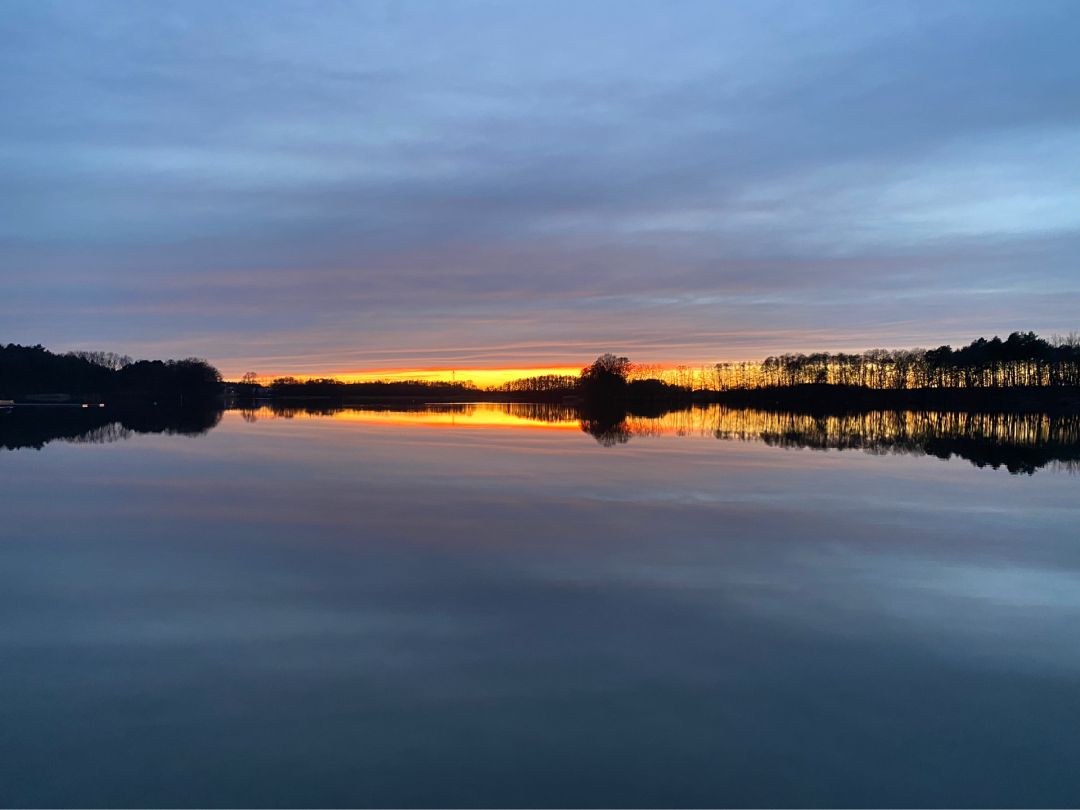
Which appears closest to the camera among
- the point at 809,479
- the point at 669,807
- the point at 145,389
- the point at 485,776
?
the point at 669,807

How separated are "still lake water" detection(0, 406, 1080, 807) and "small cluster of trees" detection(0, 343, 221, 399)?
101 m

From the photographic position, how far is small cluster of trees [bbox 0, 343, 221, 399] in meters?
102

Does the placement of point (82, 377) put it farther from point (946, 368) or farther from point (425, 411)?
point (946, 368)

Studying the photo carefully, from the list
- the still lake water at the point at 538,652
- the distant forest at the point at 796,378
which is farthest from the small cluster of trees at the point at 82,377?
the still lake water at the point at 538,652

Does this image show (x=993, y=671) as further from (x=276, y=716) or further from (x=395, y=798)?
(x=276, y=716)

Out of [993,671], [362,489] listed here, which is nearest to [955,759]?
[993,671]

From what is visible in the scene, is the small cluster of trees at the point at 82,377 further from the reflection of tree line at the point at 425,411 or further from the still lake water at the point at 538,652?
the still lake water at the point at 538,652

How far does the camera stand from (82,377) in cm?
10862

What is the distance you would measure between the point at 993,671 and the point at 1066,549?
16.5ft

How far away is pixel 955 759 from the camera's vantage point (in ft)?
14.4

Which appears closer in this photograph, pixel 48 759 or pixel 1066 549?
pixel 48 759

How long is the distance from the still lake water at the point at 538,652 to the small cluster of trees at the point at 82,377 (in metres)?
101

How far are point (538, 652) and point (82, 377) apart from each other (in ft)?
396

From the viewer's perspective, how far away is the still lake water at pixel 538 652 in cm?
423
